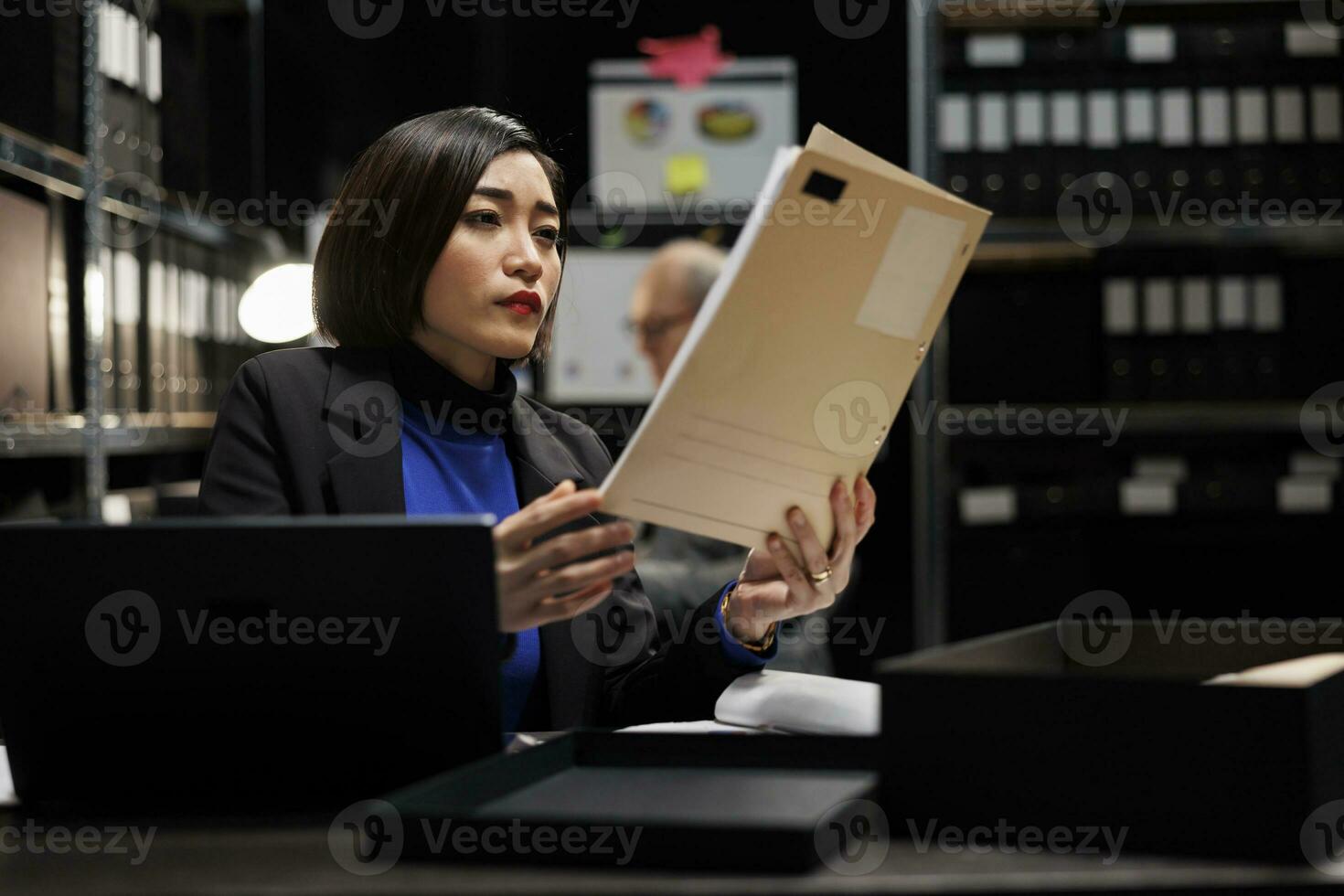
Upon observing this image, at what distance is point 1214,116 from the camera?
309cm

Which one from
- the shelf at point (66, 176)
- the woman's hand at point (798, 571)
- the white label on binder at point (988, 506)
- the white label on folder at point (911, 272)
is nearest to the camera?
the white label on folder at point (911, 272)

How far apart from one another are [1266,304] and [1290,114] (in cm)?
46

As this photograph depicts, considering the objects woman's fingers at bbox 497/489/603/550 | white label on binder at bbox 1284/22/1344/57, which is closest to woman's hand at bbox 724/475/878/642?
woman's fingers at bbox 497/489/603/550

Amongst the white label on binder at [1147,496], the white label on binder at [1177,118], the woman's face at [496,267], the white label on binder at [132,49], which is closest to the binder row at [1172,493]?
the white label on binder at [1147,496]

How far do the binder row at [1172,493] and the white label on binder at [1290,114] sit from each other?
0.79m

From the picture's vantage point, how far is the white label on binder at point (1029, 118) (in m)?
3.12

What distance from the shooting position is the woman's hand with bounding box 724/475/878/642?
1.12 metres

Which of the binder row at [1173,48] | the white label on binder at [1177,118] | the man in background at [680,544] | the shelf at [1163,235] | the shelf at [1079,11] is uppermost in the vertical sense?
the shelf at [1079,11]

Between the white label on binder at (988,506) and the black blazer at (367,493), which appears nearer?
the black blazer at (367,493)

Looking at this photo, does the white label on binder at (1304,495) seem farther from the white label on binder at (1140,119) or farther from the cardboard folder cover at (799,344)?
the cardboard folder cover at (799,344)

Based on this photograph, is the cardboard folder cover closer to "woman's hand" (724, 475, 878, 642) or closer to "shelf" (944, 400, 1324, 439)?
"woman's hand" (724, 475, 878, 642)

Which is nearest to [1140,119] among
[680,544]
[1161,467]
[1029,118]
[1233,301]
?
[1029,118]

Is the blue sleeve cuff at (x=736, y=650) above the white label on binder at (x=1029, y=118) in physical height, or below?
below

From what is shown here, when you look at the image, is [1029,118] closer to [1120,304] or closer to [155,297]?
[1120,304]
